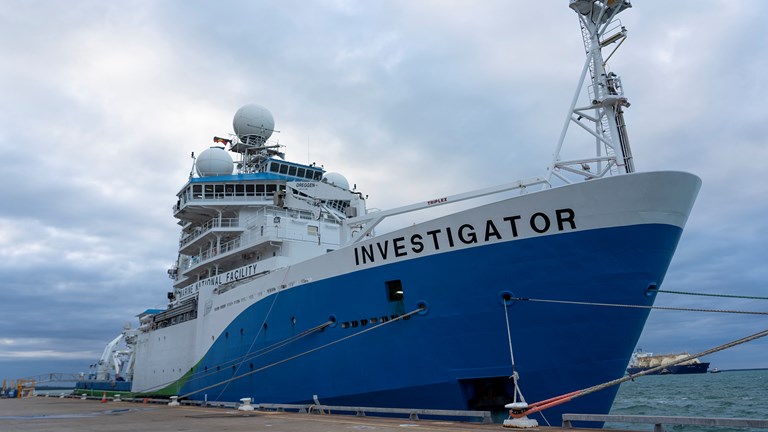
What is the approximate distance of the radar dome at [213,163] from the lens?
2761 cm

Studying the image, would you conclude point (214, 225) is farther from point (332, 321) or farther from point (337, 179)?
point (332, 321)

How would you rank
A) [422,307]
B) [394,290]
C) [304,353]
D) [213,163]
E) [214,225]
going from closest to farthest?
[422,307] → [394,290] → [304,353] → [214,225] → [213,163]

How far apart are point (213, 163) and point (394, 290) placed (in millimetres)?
→ 17526

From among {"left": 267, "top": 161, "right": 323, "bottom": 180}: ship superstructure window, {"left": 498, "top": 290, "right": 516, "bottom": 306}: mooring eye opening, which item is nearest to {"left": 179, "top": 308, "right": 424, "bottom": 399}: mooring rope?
{"left": 498, "top": 290, "right": 516, "bottom": 306}: mooring eye opening

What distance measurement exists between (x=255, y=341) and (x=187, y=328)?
694cm

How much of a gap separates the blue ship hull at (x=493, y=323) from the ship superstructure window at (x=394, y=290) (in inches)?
4.4

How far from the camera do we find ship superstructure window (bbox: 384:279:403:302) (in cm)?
1316

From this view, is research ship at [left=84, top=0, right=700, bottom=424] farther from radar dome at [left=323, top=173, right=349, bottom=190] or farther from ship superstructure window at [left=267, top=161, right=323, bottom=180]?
radar dome at [left=323, top=173, right=349, bottom=190]

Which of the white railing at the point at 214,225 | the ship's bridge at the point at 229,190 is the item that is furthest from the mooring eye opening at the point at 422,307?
the white railing at the point at 214,225

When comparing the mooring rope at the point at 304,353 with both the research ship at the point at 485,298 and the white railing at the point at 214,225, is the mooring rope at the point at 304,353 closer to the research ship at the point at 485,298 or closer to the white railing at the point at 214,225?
the research ship at the point at 485,298

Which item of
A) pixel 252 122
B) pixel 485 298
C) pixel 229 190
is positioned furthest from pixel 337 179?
pixel 485 298

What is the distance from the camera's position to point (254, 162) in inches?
1123

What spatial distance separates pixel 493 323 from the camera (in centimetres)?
1163

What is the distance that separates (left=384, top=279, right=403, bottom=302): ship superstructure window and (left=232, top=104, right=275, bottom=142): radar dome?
18674 millimetres
